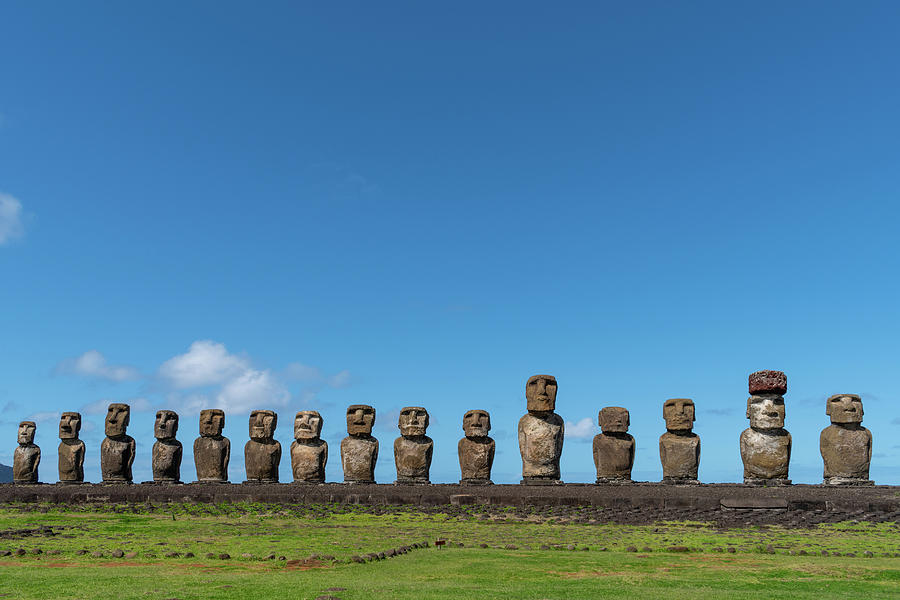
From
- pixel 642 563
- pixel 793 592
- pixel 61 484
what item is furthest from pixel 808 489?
pixel 61 484

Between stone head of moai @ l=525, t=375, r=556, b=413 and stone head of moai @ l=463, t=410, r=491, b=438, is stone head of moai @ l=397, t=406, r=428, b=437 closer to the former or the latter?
stone head of moai @ l=463, t=410, r=491, b=438

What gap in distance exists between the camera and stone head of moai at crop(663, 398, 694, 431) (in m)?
21.0

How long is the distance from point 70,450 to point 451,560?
21547 millimetres

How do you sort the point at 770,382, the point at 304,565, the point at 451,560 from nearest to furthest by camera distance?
the point at 304,565 < the point at 451,560 < the point at 770,382

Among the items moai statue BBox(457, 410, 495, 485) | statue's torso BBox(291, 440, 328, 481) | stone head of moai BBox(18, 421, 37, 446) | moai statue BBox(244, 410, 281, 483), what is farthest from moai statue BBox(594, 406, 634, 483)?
stone head of moai BBox(18, 421, 37, 446)

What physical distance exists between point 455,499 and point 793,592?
10.6m

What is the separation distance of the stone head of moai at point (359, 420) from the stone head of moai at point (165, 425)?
6.11m

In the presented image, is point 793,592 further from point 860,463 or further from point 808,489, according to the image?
point 860,463

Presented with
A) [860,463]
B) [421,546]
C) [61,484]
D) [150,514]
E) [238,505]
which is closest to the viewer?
[421,546]

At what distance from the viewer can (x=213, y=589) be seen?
22.4ft

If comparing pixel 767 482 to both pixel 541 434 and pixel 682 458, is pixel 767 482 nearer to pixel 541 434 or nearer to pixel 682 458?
pixel 682 458

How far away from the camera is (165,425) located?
83.2 feet

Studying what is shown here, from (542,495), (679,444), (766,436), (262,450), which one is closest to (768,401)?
(766,436)

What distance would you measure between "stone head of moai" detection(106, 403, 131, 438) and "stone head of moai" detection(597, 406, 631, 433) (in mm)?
15011
